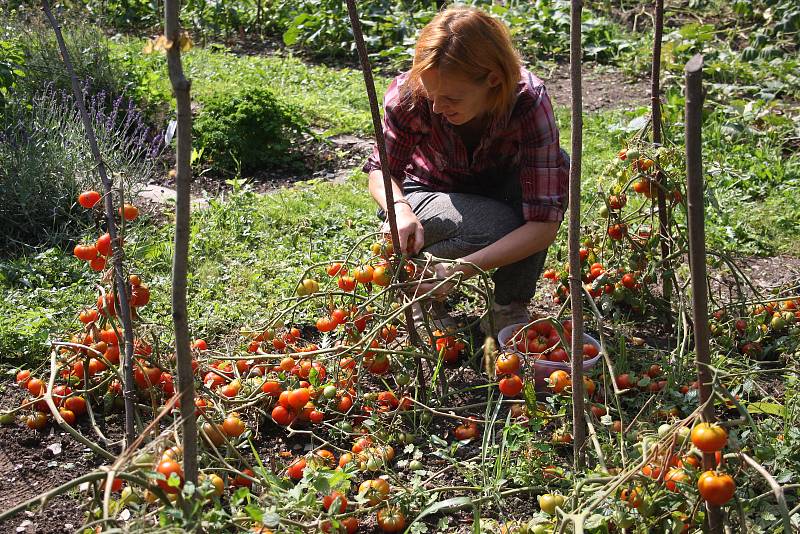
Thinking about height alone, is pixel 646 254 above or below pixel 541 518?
above

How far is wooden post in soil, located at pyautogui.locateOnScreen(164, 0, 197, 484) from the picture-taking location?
1321 mm

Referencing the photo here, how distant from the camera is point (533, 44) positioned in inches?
239

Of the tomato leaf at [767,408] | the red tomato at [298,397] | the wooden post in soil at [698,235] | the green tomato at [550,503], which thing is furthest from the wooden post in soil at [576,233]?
the red tomato at [298,397]

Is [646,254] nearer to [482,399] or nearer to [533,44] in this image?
[482,399]

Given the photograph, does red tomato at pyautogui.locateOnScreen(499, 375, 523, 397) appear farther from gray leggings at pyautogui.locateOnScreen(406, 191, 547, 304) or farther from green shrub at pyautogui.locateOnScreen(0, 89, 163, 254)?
green shrub at pyautogui.locateOnScreen(0, 89, 163, 254)

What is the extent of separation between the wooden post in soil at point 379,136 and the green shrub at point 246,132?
2.28 metres

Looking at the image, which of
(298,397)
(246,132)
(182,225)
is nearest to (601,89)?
(246,132)

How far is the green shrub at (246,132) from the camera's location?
4.41 metres

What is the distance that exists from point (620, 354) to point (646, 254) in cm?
42

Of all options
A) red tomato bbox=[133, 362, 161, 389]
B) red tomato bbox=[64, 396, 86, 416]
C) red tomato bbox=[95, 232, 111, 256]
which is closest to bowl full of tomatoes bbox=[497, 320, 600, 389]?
red tomato bbox=[133, 362, 161, 389]

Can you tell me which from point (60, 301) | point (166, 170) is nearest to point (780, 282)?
point (60, 301)

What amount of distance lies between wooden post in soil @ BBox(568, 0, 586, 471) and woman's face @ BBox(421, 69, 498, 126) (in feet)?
2.15

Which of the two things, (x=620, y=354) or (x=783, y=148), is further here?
(x=783, y=148)

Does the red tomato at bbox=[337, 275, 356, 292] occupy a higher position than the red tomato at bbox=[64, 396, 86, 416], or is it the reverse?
the red tomato at bbox=[337, 275, 356, 292]
